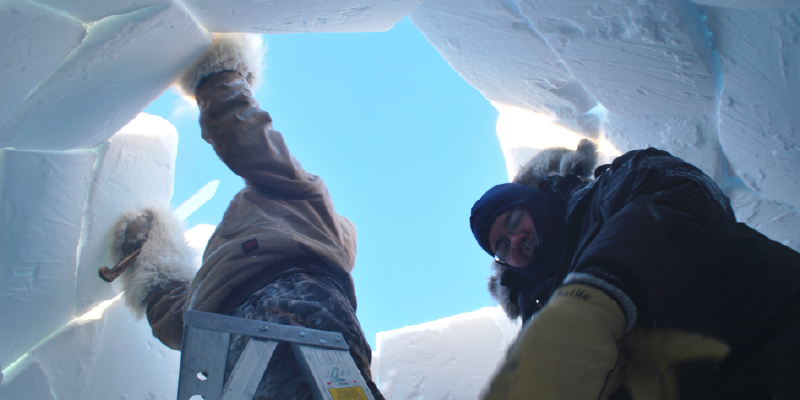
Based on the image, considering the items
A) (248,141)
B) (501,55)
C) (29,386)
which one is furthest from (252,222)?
(501,55)

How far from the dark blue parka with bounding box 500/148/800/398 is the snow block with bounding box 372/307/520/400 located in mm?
1871

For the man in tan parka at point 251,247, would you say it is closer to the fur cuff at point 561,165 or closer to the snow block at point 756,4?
the fur cuff at point 561,165

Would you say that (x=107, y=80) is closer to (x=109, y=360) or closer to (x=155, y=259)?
(x=155, y=259)

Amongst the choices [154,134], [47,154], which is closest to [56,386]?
[47,154]

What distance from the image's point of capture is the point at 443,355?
9.61 feet

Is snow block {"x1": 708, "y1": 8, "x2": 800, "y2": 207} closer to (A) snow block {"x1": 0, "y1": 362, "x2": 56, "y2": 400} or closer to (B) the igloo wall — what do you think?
(B) the igloo wall

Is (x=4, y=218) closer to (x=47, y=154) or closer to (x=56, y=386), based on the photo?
(x=47, y=154)

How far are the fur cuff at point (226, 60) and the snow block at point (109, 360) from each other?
1243 mm

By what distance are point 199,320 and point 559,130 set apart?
2076mm

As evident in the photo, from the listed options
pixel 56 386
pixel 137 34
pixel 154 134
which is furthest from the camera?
pixel 154 134

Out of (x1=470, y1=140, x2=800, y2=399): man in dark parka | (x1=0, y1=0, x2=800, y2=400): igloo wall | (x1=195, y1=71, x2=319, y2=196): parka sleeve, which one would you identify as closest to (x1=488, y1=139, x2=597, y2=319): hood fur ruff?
(x1=470, y1=140, x2=800, y2=399): man in dark parka

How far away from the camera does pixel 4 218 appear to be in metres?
1.54

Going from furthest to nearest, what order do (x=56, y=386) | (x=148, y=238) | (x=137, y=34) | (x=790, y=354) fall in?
(x=148, y=238) → (x=56, y=386) → (x=137, y=34) → (x=790, y=354)

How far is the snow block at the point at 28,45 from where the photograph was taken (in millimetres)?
1169
